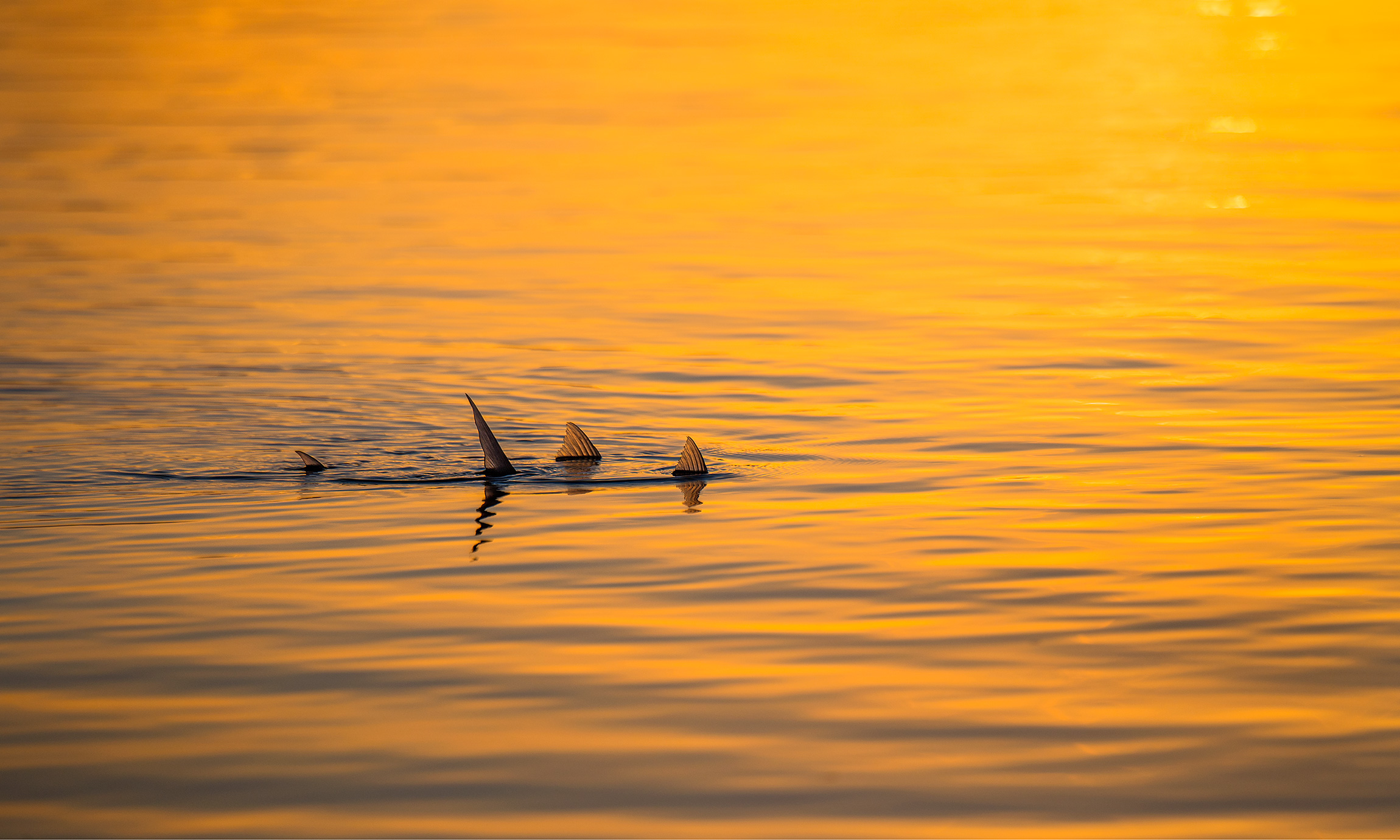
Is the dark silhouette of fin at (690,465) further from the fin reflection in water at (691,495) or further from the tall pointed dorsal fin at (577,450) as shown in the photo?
the tall pointed dorsal fin at (577,450)

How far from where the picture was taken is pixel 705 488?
41.2 ft

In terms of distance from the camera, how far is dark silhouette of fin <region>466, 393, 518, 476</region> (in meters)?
12.2

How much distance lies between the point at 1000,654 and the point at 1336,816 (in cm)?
222

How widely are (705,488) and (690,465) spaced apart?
0.36m

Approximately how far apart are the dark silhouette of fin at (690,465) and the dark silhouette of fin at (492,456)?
4.40 ft

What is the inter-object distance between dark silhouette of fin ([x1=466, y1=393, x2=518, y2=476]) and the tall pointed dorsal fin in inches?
17.8

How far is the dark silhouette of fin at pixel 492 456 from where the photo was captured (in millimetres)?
12219

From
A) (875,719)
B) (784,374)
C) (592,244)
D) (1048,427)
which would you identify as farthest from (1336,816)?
(592,244)

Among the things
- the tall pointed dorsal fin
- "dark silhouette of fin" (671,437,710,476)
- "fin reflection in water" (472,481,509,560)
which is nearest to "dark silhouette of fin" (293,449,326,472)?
"fin reflection in water" (472,481,509,560)

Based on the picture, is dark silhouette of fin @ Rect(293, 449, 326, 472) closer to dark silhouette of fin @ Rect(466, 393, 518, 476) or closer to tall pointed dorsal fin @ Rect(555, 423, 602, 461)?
dark silhouette of fin @ Rect(466, 393, 518, 476)

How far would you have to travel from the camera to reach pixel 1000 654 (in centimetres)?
837

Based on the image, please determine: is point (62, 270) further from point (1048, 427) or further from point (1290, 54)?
point (1290, 54)

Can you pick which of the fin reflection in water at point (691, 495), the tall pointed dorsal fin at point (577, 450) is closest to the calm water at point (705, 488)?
the fin reflection in water at point (691, 495)

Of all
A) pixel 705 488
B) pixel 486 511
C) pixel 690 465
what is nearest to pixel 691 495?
pixel 705 488
